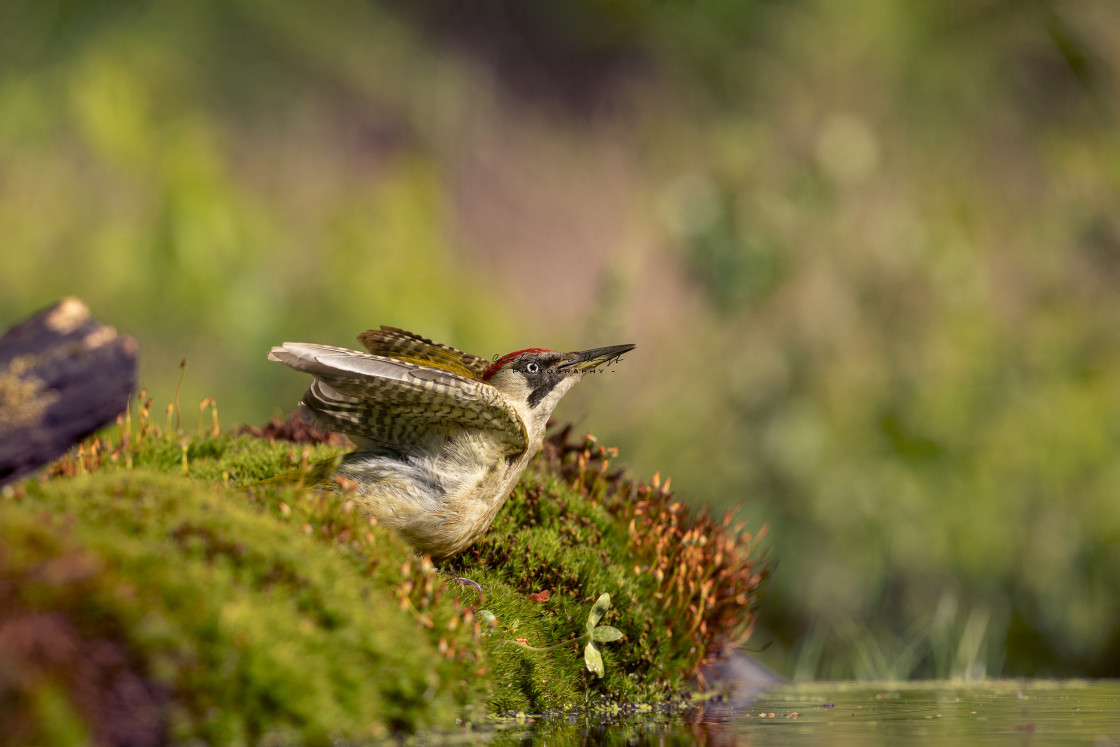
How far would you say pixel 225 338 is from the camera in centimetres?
1207

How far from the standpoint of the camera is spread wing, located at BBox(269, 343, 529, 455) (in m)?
4.84

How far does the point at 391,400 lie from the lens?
16.6 feet

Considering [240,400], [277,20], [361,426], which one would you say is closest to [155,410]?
[240,400]

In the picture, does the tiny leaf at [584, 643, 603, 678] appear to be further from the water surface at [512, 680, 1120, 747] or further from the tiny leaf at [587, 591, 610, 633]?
the water surface at [512, 680, 1120, 747]

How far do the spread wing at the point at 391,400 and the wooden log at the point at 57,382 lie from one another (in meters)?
0.98

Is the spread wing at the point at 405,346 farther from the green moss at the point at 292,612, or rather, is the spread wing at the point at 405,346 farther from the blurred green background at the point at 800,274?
the blurred green background at the point at 800,274

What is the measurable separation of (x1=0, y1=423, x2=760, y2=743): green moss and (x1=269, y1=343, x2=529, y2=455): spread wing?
412 mm

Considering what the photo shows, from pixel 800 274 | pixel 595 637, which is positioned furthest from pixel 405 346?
pixel 800 274

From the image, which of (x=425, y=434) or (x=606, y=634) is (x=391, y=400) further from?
(x=606, y=634)

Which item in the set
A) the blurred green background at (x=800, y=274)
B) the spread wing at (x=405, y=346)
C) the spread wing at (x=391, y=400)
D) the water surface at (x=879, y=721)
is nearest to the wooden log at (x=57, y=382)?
the spread wing at (x=391, y=400)

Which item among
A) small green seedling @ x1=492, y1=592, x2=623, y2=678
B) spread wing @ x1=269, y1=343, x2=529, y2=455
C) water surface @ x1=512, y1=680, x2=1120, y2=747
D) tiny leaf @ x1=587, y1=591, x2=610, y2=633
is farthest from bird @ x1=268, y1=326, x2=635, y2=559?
water surface @ x1=512, y1=680, x2=1120, y2=747

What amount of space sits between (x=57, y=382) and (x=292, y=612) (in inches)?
42.0

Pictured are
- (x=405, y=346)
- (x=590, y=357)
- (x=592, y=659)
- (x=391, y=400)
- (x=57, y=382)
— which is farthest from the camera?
(x=405, y=346)

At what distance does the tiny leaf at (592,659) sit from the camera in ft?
17.5
